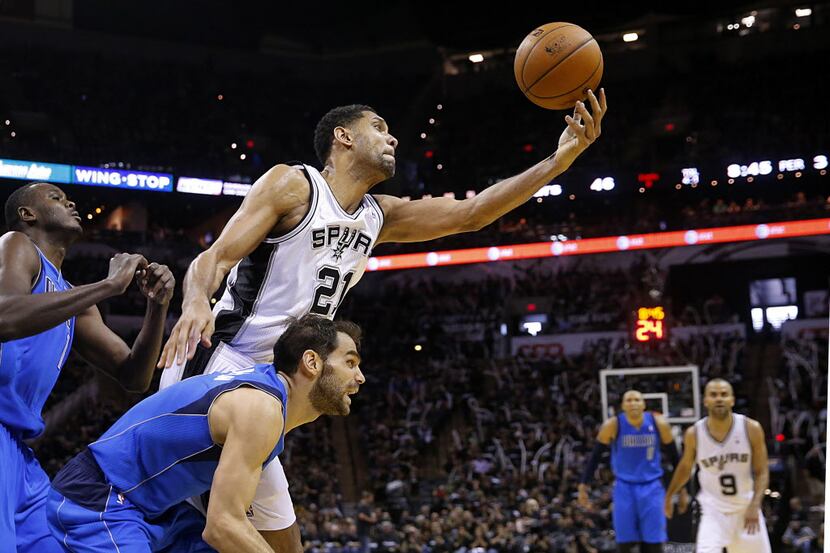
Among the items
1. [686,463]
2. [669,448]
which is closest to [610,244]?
[669,448]

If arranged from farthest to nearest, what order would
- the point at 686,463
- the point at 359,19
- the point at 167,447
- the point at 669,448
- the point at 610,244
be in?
the point at 359,19
the point at 610,244
the point at 669,448
the point at 686,463
the point at 167,447

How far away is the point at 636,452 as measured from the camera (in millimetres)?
9734

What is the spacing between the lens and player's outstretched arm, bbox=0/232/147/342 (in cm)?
317

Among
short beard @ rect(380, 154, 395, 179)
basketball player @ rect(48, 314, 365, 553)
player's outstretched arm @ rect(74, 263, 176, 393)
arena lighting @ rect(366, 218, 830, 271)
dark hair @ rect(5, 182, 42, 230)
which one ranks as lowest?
basketball player @ rect(48, 314, 365, 553)

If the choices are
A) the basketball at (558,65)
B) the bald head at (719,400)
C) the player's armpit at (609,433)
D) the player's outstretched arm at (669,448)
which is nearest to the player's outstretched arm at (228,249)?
the basketball at (558,65)

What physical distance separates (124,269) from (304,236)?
751mm

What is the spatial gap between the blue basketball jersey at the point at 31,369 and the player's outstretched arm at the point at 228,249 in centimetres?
48

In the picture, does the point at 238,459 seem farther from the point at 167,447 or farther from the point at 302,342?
the point at 302,342

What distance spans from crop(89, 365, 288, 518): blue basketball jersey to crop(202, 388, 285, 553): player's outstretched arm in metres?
0.05

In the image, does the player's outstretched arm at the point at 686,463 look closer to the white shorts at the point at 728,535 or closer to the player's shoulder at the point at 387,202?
the white shorts at the point at 728,535

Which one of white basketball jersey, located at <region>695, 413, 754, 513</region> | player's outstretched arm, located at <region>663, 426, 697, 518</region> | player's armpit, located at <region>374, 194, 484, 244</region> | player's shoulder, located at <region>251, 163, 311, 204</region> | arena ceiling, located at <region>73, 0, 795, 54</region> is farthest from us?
arena ceiling, located at <region>73, 0, 795, 54</region>

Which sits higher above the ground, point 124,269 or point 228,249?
point 228,249

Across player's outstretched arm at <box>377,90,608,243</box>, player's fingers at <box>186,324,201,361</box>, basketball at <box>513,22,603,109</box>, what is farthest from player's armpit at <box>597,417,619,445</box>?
player's fingers at <box>186,324,201,361</box>

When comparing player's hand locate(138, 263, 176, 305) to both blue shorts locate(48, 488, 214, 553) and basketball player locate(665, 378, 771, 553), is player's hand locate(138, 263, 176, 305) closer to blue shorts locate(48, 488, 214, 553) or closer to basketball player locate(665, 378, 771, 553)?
blue shorts locate(48, 488, 214, 553)
